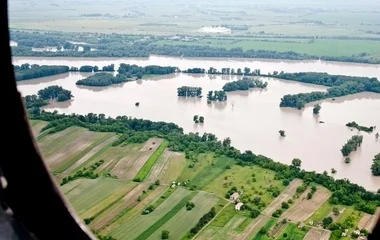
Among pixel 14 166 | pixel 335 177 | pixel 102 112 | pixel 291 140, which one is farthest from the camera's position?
pixel 102 112

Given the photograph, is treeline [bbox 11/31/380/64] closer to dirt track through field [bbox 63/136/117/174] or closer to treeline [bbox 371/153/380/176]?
dirt track through field [bbox 63/136/117/174]

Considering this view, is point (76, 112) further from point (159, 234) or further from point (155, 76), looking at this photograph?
point (159, 234)

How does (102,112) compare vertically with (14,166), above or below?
below

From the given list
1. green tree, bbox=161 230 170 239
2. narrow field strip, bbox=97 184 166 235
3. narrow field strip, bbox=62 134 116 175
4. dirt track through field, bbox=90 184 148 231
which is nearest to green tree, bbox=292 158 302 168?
narrow field strip, bbox=97 184 166 235

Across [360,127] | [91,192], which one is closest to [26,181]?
[91,192]

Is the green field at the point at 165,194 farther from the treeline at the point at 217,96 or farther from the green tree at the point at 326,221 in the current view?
the treeline at the point at 217,96

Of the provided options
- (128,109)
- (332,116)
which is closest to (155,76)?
(128,109)
